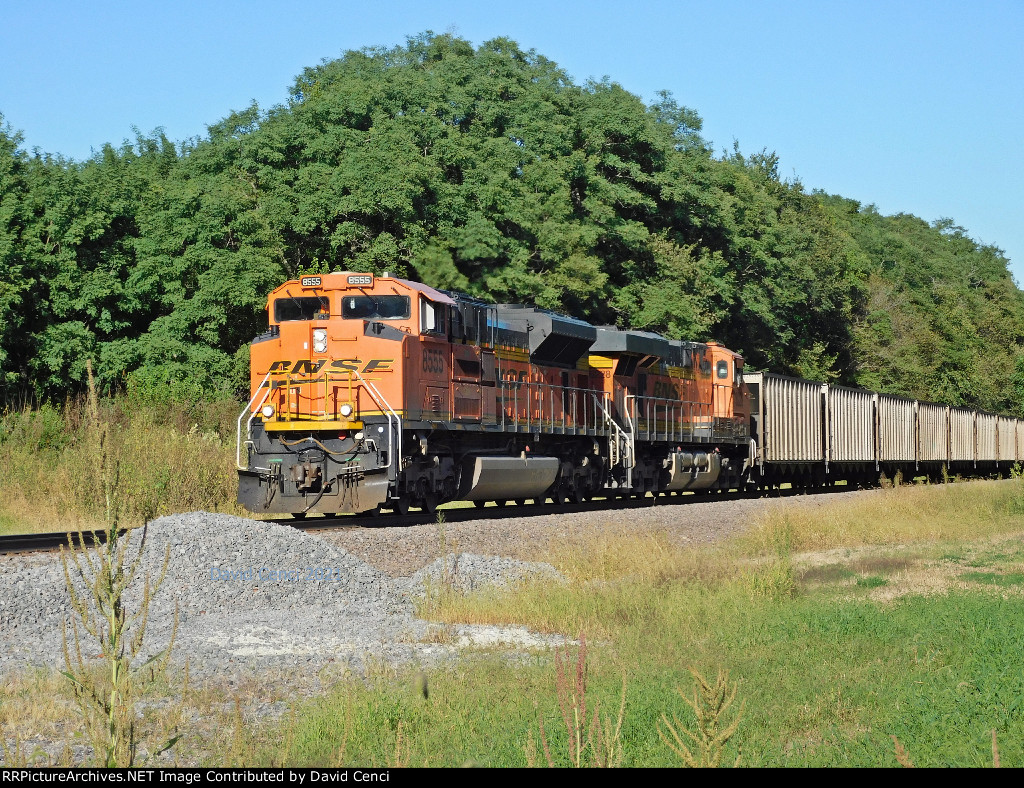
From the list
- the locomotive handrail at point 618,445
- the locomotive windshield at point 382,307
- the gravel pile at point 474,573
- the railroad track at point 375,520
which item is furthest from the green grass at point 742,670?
the locomotive handrail at point 618,445

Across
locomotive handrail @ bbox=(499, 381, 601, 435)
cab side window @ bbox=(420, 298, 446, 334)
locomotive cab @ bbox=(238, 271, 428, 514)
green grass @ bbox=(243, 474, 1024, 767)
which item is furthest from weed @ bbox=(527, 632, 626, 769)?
locomotive handrail @ bbox=(499, 381, 601, 435)

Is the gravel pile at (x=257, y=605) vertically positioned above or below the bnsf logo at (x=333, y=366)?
below

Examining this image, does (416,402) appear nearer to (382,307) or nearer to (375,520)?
(382,307)

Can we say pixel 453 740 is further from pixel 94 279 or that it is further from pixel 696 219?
pixel 696 219

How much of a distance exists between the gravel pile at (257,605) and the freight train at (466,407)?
4684 millimetres

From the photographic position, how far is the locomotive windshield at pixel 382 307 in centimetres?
1938

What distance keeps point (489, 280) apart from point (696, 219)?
56.0ft

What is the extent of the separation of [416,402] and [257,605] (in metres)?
7.36

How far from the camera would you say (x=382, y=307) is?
1942 cm

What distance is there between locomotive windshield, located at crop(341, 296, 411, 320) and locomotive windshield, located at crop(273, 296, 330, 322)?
61 centimetres

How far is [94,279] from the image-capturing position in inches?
1409

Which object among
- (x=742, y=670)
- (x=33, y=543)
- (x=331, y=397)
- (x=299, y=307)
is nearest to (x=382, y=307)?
(x=299, y=307)

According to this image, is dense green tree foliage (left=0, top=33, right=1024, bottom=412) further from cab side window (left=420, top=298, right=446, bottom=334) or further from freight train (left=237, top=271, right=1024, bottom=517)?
cab side window (left=420, top=298, right=446, bottom=334)

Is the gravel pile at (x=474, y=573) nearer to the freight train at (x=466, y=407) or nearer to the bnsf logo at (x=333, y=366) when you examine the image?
the freight train at (x=466, y=407)
